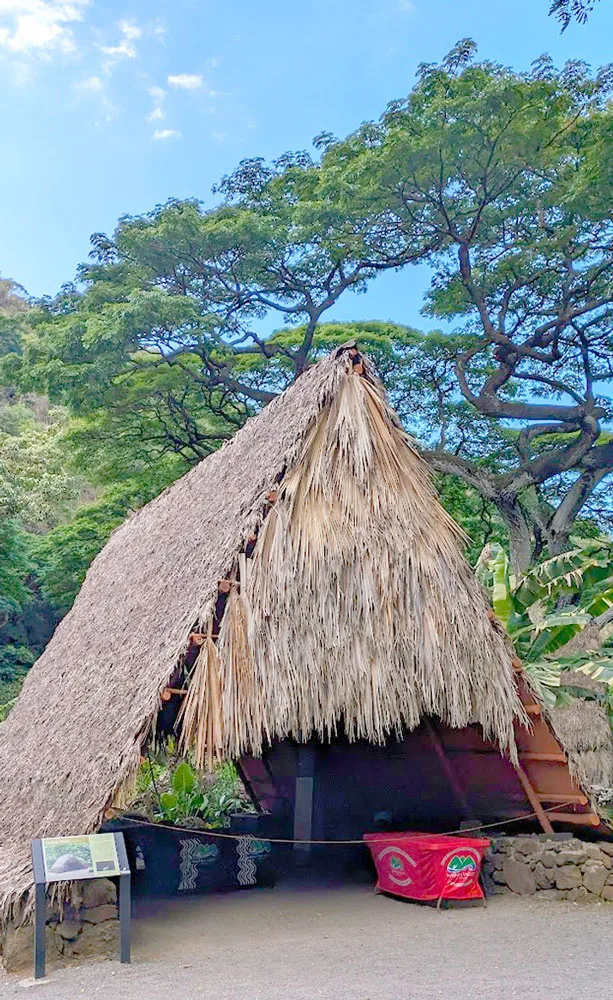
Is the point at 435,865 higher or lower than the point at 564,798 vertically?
lower

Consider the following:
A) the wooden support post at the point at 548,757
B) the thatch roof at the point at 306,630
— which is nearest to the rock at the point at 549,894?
the wooden support post at the point at 548,757

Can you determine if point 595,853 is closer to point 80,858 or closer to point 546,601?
point 546,601

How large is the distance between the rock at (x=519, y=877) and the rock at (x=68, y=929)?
3299mm

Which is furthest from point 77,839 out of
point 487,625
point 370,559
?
point 487,625

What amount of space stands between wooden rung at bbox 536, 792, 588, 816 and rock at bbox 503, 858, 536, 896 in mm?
486

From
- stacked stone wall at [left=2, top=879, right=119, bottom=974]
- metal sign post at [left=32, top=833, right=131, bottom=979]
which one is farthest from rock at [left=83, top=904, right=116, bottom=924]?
Answer: metal sign post at [left=32, top=833, right=131, bottom=979]

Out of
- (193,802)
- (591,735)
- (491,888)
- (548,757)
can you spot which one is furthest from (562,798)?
(193,802)

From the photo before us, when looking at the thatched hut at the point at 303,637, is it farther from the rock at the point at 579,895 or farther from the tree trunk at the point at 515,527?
the tree trunk at the point at 515,527

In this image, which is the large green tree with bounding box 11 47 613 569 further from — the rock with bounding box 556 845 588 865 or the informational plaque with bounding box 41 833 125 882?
the informational plaque with bounding box 41 833 125 882

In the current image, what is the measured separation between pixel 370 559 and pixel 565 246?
11782mm

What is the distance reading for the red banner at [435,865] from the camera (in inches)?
251

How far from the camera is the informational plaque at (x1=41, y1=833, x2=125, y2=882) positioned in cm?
484

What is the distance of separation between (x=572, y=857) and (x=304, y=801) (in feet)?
8.53

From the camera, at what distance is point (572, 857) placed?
664cm
